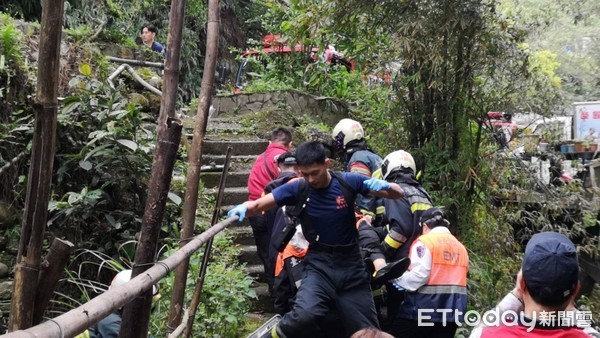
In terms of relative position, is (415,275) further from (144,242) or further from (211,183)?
(211,183)

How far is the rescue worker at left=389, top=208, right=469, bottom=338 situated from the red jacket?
6.16 ft

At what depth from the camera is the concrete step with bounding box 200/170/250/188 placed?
7.61m

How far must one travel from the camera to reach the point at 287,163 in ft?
17.0

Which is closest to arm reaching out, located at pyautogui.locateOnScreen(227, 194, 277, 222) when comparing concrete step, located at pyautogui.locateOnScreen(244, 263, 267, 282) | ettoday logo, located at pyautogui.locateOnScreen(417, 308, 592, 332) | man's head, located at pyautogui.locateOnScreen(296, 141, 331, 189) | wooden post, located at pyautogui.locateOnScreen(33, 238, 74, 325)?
man's head, located at pyautogui.locateOnScreen(296, 141, 331, 189)

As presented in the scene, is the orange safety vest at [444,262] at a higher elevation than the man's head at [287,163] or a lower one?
lower

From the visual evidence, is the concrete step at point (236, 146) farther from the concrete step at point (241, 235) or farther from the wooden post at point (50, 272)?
the wooden post at point (50, 272)

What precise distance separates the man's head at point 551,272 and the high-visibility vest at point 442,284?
1920 millimetres

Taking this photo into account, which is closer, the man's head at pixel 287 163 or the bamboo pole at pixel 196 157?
the bamboo pole at pixel 196 157

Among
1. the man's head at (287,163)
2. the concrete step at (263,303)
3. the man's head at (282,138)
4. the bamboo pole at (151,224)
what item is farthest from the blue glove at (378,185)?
the concrete step at (263,303)

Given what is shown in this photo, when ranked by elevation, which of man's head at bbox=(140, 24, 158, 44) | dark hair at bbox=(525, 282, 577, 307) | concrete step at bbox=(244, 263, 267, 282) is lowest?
concrete step at bbox=(244, 263, 267, 282)

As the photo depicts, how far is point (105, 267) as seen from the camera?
5.50 m

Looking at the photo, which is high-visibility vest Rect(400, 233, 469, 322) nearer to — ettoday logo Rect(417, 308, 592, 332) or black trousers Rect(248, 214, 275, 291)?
ettoday logo Rect(417, 308, 592, 332)

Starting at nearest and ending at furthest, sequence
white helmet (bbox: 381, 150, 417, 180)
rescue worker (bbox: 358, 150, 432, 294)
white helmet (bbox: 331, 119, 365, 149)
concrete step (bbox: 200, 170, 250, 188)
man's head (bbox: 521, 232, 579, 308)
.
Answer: man's head (bbox: 521, 232, 579, 308)
rescue worker (bbox: 358, 150, 432, 294)
white helmet (bbox: 381, 150, 417, 180)
white helmet (bbox: 331, 119, 365, 149)
concrete step (bbox: 200, 170, 250, 188)

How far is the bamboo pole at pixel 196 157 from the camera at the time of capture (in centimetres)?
345
